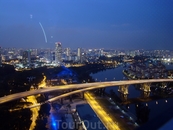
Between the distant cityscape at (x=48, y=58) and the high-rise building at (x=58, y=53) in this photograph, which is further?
the high-rise building at (x=58, y=53)

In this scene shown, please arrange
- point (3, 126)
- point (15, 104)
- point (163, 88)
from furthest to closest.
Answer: point (163, 88) → point (15, 104) → point (3, 126)

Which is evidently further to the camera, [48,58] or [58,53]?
[48,58]

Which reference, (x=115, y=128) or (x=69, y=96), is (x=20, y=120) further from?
(x=69, y=96)

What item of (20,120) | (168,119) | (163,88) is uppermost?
(168,119)

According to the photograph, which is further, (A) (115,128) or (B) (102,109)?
(B) (102,109)

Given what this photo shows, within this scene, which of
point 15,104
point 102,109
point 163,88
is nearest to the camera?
point 102,109

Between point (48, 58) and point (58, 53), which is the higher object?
point (58, 53)

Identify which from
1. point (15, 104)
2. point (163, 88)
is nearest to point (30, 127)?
point (15, 104)

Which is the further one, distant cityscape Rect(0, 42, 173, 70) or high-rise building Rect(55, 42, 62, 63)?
high-rise building Rect(55, 42, 62, 63)

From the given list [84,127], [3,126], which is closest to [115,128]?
[84,127]

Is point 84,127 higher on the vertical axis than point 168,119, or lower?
lower
